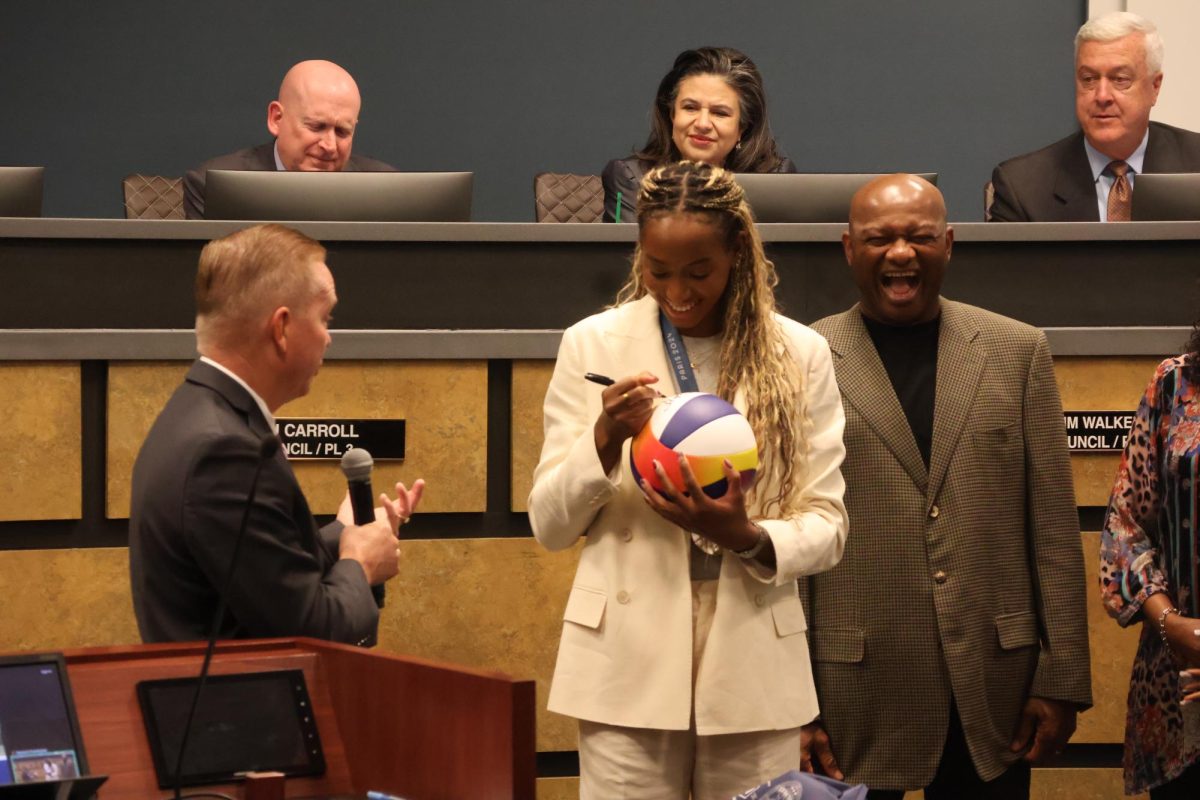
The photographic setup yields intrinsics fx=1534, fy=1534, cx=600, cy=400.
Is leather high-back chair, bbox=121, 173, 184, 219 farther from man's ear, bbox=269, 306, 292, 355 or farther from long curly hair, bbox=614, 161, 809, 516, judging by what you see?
long curly hair, bbox=614, 161, 809, 516

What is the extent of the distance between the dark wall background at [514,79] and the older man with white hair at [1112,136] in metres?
2.14

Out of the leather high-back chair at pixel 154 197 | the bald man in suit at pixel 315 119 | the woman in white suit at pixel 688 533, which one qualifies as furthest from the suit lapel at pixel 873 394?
the leather high-back chair at pixel 154 197

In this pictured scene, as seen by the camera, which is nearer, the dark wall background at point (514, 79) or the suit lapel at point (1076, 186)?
the suit lapel at point (1076, 186)

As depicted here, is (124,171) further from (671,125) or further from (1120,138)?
(1120,138)

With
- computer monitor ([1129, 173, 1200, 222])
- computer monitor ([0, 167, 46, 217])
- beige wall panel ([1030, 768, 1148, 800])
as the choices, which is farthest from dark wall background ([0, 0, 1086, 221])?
beige wall panel ([1030, 768, 1148, 800])

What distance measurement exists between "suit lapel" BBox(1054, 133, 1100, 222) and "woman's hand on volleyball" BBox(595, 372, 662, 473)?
2743 millimetres

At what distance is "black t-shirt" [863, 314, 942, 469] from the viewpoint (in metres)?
2.97

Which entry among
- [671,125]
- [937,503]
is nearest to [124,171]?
[671,125]

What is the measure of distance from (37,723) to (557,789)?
6.44 ft

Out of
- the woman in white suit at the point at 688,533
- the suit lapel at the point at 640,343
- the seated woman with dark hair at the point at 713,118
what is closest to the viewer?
the woman in white suit at the point at 688,533

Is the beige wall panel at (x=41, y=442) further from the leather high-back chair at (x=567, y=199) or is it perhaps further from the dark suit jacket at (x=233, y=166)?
the leather high-back chair at (x=567, y=199)

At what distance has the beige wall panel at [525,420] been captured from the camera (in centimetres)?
371

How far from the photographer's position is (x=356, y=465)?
7.98 feet

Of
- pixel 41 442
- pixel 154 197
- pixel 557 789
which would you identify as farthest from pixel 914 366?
pixel 154 197
